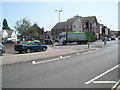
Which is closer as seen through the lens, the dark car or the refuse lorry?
the dark car

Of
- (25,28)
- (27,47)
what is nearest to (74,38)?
(27,47)

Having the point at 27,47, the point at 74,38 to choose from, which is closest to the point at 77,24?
the point at 74,38

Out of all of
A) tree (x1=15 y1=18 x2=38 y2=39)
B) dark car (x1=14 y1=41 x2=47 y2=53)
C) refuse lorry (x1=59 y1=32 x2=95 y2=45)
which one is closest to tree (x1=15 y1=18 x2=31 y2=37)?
tree (x1=15 y1=18 x2=38 y2=39)

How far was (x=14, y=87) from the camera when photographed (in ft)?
21.6

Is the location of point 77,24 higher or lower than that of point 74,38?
higher

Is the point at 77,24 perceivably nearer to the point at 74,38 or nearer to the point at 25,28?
the point at 25,28

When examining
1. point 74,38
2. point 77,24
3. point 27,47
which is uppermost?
point 77,24

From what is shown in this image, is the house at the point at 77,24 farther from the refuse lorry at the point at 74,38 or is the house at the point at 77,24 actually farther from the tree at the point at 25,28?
the refuse lorry at the point at 74,38

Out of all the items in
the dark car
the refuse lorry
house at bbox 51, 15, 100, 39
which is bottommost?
the dark car

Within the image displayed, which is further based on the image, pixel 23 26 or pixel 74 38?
pixel 23 26

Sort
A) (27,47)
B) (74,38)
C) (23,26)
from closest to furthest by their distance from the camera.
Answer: (27,47), (74,38), (23,26)

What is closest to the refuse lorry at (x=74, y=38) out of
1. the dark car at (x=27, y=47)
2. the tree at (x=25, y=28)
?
the dark car at (x=27, y=47)

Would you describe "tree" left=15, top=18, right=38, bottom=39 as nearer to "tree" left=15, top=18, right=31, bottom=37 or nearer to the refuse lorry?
"tree" left=15, top=18, right=31, bottom=37

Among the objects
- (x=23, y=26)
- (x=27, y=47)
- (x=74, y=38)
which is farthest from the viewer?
(x=23, y=26)
